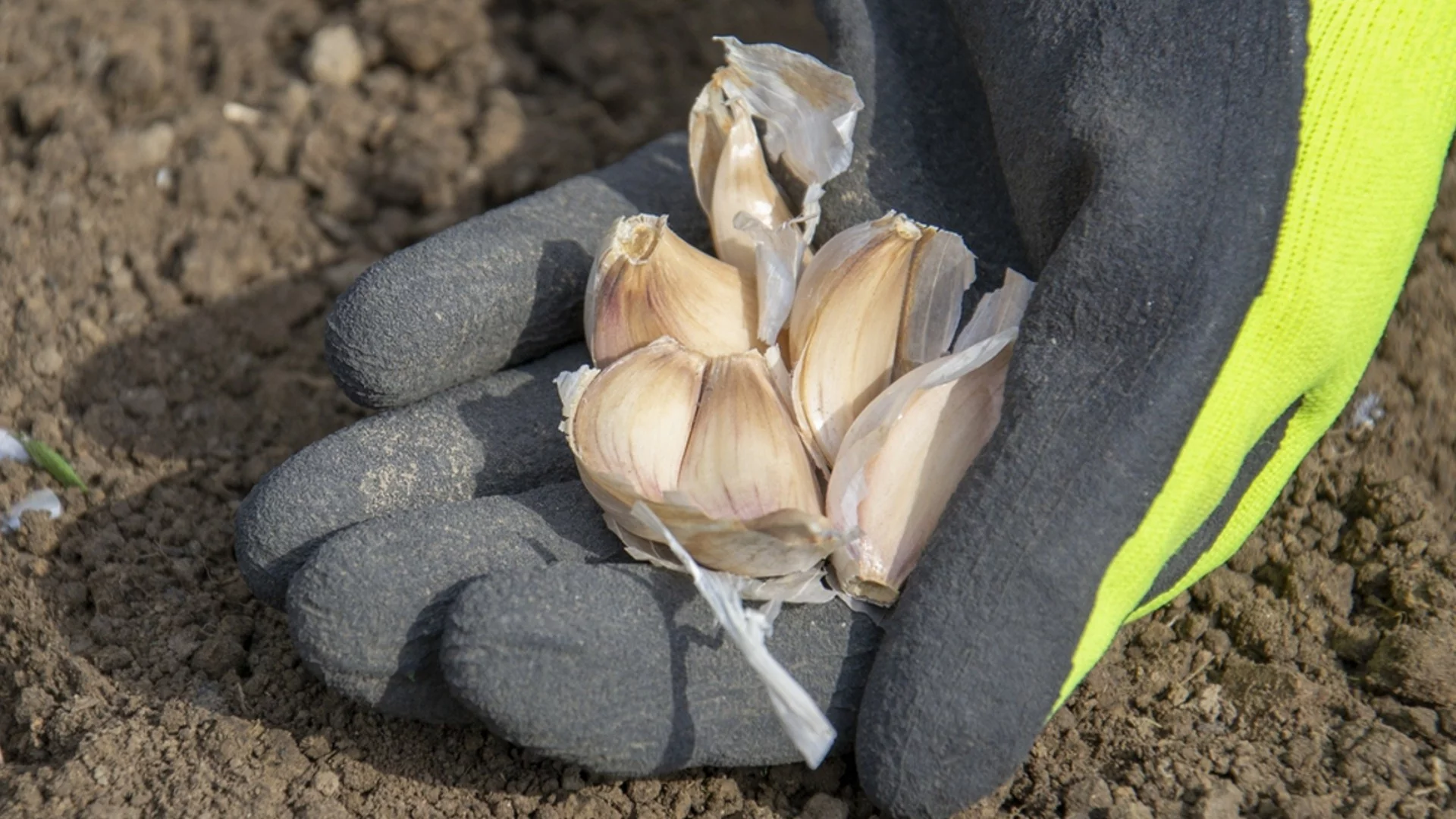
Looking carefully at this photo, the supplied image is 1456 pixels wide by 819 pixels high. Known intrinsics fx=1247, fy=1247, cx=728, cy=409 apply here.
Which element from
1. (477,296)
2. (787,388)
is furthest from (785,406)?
(477,296)

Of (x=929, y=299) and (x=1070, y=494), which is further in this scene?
(x=929, y=299)

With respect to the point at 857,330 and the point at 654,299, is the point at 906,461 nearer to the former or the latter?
the point at 857,330

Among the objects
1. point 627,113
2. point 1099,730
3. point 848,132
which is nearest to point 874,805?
point 1099,730

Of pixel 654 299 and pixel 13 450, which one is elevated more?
pixel 654 299

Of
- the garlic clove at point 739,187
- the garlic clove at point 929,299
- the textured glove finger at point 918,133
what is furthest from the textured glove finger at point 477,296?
the garlic clove at point 929,299

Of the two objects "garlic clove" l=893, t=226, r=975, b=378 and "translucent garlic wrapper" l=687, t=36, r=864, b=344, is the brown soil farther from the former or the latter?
"translucent garlic wrapper" l=687, t=36, r=864, b=344

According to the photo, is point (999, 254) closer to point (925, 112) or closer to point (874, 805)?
point (925, 112)
